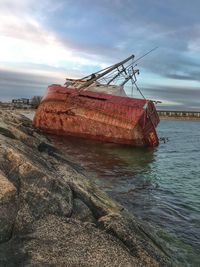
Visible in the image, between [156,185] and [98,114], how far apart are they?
1127 centimetres

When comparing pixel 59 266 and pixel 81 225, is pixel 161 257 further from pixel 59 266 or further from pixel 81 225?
pixel 59 266

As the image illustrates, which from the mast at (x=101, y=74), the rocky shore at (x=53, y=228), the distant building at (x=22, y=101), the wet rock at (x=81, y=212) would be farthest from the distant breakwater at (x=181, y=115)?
the rocky shore at (x=53, y=228)

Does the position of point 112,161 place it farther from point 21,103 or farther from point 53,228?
point 21,103

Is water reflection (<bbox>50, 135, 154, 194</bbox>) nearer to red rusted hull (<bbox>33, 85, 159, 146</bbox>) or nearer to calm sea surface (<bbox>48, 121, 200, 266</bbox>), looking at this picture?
calm sea surface (<bbox>48, 121, 200, 266</bbox>)

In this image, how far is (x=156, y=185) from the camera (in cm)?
1316

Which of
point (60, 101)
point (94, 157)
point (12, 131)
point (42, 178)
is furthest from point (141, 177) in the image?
point (60, 101)

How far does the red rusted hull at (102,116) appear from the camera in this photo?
2328 centimetres

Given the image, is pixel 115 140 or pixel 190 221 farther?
pixel 115 140

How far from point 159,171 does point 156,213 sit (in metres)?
6.91

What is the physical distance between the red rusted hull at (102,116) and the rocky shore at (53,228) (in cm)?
1714

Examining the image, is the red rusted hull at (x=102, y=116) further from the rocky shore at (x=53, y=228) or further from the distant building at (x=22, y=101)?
the distant building at (x=22, y=101)

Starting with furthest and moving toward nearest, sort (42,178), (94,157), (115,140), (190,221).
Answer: (115,140), (94,157), (190,221), (42,178)

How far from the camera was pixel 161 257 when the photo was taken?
17.2ft

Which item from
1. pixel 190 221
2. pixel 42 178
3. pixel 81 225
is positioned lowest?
pixel 190 221
